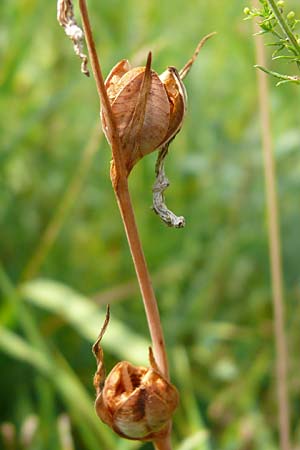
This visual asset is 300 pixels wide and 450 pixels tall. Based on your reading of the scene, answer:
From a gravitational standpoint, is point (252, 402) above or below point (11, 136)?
below

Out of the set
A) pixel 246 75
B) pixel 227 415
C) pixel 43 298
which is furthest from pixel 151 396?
pixel 246 75

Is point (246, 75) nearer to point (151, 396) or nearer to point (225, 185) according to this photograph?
point (225, 185)

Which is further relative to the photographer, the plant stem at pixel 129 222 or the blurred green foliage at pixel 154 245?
the blurred green foliage at pixel 154 245

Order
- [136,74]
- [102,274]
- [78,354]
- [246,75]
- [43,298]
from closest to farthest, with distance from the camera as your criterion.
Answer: [136,74] < [43,298] < [78,354] < [102,274] < [246,75]

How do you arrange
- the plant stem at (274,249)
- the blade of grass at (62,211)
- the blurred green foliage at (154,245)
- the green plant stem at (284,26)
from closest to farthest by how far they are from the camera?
the green plant stem at (284,26), the plant stem at (274,249), the blurred green foliage at (154,245), the blade of grass at (62,211)

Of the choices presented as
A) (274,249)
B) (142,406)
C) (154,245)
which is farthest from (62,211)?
(142,406)

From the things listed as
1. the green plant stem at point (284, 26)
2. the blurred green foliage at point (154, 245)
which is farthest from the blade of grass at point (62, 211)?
the green plant stem at point (284, 26)

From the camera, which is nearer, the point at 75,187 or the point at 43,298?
the point at 43,298

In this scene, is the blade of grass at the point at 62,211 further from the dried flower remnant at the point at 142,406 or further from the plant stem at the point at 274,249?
the dried flower remnant at the point at 142,406
